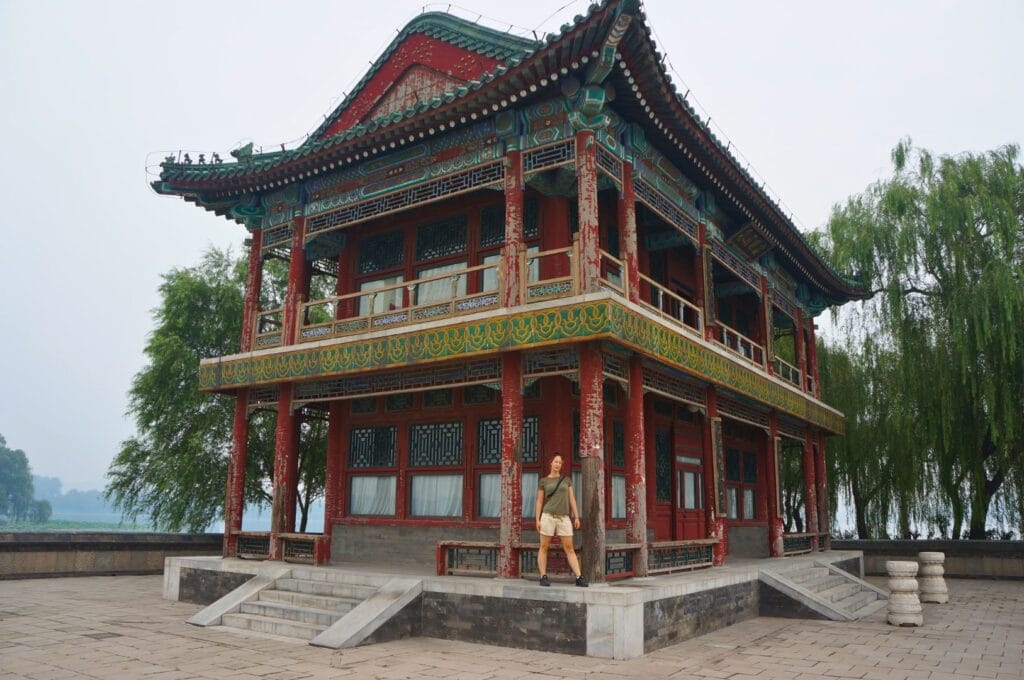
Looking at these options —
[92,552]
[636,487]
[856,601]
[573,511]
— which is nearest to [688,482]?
[856,601]

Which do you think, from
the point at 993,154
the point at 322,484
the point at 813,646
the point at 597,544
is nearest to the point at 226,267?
the point at 322,484

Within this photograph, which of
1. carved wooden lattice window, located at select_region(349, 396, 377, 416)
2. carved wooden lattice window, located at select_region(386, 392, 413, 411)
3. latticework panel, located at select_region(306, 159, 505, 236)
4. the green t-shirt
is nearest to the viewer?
the green t-shirt

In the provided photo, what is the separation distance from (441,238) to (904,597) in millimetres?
9109

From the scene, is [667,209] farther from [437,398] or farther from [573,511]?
[573,511]

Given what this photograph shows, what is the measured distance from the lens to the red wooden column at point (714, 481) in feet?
40.9

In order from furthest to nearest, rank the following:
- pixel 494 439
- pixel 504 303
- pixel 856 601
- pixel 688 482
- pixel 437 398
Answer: pixel 688 482 → pixel 856 601 → pixel 437 398 → pixel 494 439 → pixel 504 303

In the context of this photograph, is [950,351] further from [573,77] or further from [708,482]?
[573,77]

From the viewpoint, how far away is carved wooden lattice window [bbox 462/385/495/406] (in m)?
12.2

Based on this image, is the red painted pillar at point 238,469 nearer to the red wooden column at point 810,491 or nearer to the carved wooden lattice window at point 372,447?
the carved wooden lattice window at point 372,447

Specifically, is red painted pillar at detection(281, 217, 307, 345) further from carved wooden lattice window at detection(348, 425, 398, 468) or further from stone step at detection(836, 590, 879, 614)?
stone step at detection(836, 590, 879, 614)

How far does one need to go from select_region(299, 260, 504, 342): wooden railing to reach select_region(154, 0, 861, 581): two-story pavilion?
70 mm

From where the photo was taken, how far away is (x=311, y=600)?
10.5m

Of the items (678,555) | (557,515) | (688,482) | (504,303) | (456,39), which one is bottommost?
(678,555)

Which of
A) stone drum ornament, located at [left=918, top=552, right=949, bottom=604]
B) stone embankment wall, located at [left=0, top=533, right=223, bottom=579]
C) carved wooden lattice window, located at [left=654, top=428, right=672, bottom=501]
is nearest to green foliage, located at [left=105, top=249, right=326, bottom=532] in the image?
stone embankment wall, located at [left=0, top=533, right=223, bottom=579]
